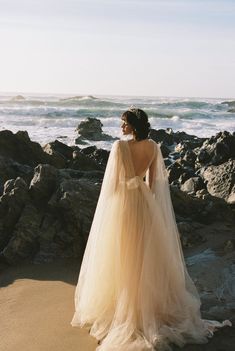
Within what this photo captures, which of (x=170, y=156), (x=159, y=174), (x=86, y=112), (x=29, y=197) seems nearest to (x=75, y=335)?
(x=159, y=174)

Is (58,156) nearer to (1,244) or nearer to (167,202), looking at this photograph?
(1,244)

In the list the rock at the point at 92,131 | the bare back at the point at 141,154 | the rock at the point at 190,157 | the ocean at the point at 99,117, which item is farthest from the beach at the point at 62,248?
the ocean at the point at 99,117

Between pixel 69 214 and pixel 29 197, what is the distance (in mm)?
767

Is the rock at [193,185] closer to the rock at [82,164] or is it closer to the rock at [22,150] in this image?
the rock at [82,164]

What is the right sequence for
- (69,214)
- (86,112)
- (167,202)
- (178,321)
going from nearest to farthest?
(178,321)
(167,202)
(69,214)
(86,112)

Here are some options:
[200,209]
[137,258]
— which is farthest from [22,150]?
[137,258]

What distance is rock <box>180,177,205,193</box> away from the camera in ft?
32.3

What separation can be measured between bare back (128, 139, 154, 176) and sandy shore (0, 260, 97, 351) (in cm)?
163

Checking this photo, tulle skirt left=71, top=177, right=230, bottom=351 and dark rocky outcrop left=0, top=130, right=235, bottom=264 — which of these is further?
dark rocky outcrop left=0, top=130, right=235, bottom=264

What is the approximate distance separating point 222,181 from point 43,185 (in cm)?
373

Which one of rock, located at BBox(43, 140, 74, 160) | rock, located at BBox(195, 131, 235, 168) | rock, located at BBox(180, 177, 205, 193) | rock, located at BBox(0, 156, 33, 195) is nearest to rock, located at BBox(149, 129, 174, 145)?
rock, located at BBox(195, 131, 235, 168)

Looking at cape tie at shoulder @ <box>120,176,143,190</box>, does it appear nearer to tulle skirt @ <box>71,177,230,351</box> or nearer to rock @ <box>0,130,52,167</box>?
tulle skirt @ <box>71,177,230,351</box>

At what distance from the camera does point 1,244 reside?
275 inches

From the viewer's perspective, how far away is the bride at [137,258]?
4609mm
